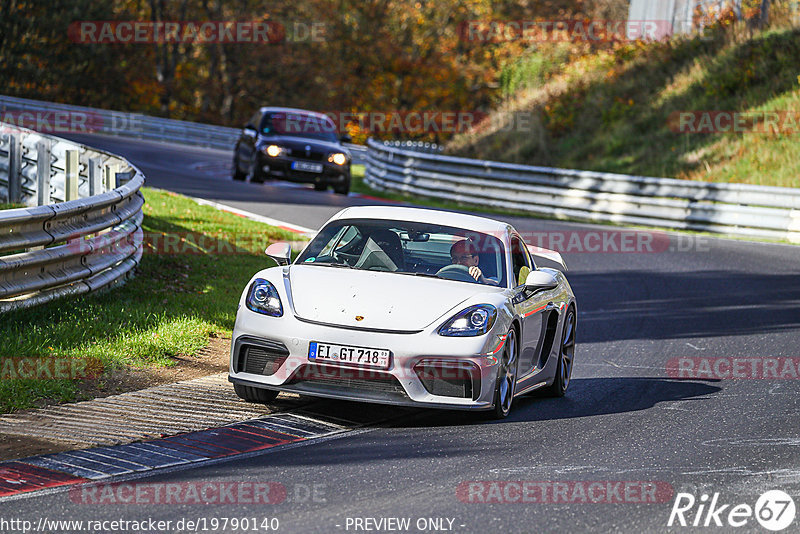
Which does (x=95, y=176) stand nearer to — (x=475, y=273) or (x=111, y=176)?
(x=111, y=176)

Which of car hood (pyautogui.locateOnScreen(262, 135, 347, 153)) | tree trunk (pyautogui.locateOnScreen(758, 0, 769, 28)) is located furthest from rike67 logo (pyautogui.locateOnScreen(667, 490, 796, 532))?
tree trunk (pyautogui.locateOnScreen(758, 0, 769, 28))

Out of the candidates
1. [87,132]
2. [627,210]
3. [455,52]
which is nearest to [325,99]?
[455,52]

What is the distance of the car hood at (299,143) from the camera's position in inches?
1040

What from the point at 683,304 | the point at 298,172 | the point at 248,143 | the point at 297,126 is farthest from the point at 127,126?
the point at 683,304

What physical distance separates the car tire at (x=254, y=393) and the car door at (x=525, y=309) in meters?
1.75

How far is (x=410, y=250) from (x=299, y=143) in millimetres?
18120

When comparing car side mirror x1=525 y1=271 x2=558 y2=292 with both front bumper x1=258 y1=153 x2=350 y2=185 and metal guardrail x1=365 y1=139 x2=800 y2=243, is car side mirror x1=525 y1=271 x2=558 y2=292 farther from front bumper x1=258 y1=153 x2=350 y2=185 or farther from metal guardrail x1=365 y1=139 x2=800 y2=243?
front bumper x1=258 y1=153 x2=350 y2=185

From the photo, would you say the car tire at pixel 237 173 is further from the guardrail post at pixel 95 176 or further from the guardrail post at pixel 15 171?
the guardrail post at pixel 95 176

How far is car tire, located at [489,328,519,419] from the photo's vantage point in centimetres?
790

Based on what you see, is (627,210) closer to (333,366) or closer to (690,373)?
(690,373)

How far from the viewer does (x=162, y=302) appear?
11336 millimetres

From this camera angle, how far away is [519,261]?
30.1ft

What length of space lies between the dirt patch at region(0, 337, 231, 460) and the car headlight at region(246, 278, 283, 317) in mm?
1120

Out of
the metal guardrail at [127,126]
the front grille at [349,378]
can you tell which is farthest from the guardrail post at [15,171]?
the metal guardrail at [127,126]
